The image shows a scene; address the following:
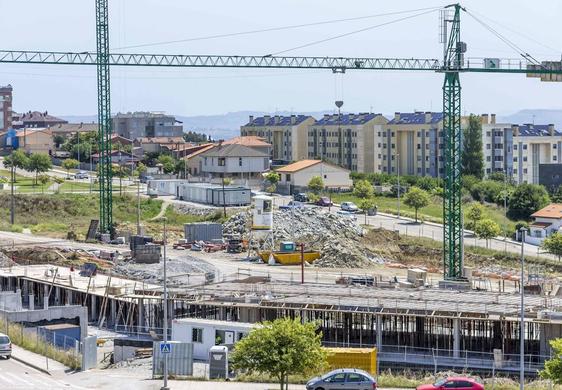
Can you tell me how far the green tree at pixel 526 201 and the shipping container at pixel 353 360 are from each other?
1923 inches

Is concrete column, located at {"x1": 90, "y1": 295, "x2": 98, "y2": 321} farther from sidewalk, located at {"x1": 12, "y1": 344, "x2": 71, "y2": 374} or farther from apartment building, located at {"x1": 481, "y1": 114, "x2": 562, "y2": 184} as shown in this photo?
apartment building, located at {"x1": 481, "y1": 114, "x2": 562, "y2": 184}

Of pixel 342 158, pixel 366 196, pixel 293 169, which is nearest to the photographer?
pixel 366 196

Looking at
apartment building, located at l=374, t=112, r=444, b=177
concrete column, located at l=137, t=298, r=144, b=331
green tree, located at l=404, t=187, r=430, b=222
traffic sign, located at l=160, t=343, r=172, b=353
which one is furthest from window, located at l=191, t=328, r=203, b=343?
apartment building, located at l=374, t=112, r=444, b=177

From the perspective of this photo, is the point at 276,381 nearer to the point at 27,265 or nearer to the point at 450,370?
the point at 450,370

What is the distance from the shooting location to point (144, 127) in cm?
15112

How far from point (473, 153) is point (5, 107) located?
3411 inches

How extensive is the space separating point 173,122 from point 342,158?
4774cm

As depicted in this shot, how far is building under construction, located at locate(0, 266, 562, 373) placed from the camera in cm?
3481

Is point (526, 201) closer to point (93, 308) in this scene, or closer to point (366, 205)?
point (366, 205)

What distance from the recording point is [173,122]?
154250mm

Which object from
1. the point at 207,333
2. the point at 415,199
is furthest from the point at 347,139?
the point at 207,333

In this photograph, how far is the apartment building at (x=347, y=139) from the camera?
354ft

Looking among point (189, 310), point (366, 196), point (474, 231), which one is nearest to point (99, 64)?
point (366, 196)

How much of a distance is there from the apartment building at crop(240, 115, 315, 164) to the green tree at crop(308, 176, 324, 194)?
28819mm
